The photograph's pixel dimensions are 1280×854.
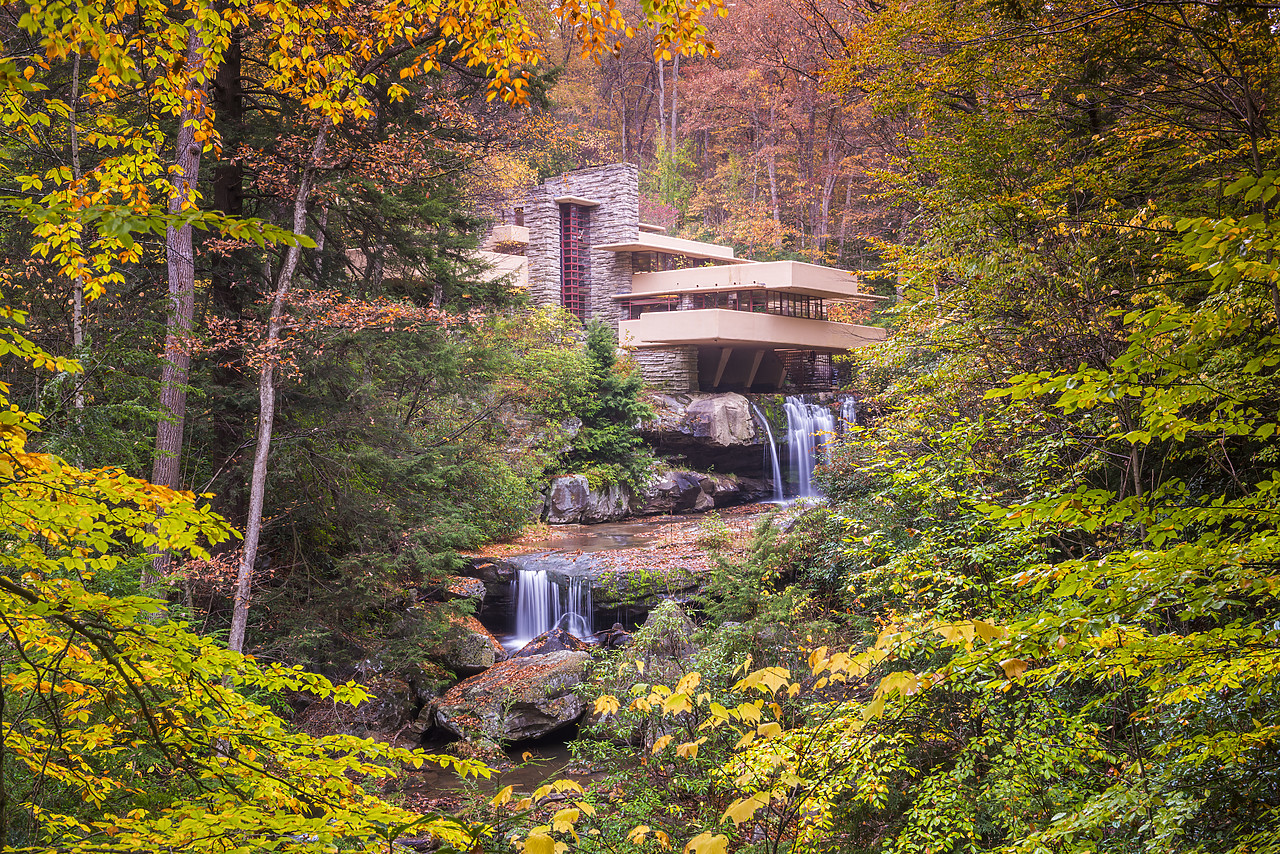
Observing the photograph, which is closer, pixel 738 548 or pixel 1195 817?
pixel 1195 817

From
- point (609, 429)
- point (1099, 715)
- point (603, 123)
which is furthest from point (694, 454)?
point (603, 123)

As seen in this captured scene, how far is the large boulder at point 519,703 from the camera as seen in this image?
29.2 ft

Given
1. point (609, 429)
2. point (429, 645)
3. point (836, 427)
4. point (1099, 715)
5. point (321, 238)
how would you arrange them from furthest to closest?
point (836, 427) → point (609, 429) → point (321, 238) → point (429, 645) → point (1099, 715)

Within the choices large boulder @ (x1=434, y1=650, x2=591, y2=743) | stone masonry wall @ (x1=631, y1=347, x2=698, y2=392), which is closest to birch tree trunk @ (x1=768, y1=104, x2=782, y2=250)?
stone masonry wall @ (x1=631, y1=347, x2=698, y2=392)

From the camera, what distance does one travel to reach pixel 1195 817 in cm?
313

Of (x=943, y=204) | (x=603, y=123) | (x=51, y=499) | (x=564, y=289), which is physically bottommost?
(x=51, y=499)

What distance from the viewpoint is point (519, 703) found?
29.9 ft

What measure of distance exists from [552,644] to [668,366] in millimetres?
12145

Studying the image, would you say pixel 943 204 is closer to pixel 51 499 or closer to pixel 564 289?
pixel 51 499

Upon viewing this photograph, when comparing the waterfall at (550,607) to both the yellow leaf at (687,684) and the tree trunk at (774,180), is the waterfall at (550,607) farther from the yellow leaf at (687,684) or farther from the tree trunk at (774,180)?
the tree trunk at (774,180)

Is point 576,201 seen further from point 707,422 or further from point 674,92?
point 674,92

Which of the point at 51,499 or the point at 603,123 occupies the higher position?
the point at 603,123

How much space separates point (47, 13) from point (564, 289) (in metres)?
21.3

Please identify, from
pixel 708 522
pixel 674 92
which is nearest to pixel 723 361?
pixel 708 522
